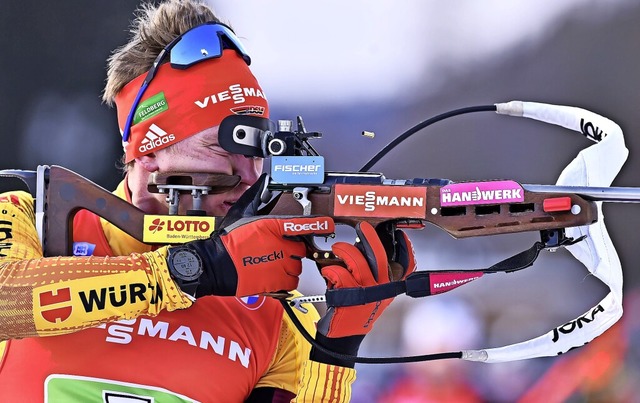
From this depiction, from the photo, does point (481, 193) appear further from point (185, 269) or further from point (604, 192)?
point (185, 269)

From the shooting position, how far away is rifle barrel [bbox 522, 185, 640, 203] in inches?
50.7

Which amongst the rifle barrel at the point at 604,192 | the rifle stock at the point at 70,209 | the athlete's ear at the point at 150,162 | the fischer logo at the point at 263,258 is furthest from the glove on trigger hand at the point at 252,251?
the rifle barrel at the point at 604,192

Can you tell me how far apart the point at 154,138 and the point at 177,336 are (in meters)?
0.41

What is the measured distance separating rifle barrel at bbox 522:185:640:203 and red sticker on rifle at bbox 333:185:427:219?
0.19 meters

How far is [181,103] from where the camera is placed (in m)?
1.57

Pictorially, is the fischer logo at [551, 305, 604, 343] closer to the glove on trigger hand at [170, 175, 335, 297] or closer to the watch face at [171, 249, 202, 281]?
the glove on trigger hand at [170, 175, 335, 297]

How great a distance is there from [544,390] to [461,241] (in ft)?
1.43

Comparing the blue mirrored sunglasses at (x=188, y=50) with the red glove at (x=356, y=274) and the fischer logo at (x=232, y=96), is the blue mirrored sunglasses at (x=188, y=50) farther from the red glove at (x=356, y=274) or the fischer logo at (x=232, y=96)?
the red glove at (x=356, y=274)

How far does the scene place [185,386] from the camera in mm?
1419

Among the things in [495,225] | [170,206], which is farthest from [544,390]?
[170,206]

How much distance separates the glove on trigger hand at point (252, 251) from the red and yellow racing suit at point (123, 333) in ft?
0.21

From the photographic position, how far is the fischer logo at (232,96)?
62.2 inches

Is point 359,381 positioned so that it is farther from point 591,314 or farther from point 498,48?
point 498,48

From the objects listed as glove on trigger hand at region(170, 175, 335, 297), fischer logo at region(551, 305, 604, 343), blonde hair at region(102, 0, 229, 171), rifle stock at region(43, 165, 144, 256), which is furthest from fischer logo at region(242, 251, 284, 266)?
fischer logo at region(551, 305, 604, 343)
